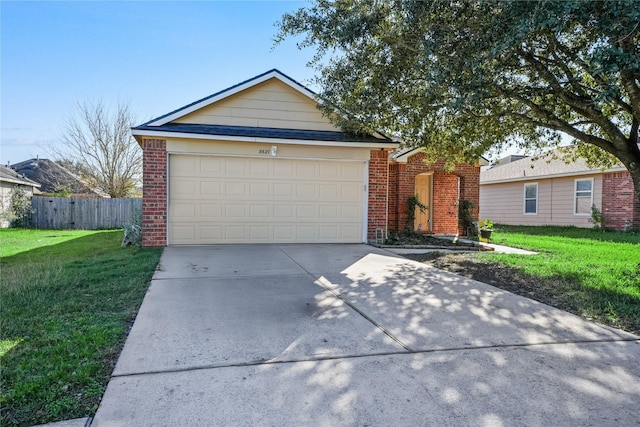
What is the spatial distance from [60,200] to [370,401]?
21.3 metres

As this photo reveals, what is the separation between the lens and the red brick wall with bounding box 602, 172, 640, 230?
15.1m

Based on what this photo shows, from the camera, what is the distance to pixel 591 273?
6742 mm

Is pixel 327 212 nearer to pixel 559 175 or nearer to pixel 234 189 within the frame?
pixel 234 189

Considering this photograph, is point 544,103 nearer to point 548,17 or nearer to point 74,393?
point 548,17

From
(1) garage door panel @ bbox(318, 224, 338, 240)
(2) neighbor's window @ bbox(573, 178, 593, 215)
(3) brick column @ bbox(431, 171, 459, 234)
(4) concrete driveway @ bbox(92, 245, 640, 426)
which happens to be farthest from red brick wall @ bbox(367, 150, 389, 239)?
(2) neighbor's window @ bbox(573, 178, 593, 215)

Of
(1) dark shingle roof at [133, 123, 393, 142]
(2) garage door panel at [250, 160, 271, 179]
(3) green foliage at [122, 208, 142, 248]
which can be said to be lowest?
(3) green foliage at [122, 208, 142, 248]

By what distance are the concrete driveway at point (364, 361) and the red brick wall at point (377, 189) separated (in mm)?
5118

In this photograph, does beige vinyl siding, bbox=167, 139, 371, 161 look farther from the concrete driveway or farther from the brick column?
the brick column

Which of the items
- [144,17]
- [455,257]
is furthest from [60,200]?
[455,257]

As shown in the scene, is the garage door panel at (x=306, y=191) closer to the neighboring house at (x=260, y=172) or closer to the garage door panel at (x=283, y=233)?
the neighboring house at (x=260, y=172)

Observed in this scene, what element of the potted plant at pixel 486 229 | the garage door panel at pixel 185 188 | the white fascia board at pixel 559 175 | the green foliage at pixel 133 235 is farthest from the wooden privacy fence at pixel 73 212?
the white fascia board at pixel 559 175

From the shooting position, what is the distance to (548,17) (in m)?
4.55

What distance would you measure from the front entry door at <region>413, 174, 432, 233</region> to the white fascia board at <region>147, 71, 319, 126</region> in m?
6.30

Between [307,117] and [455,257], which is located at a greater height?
[307,117]
